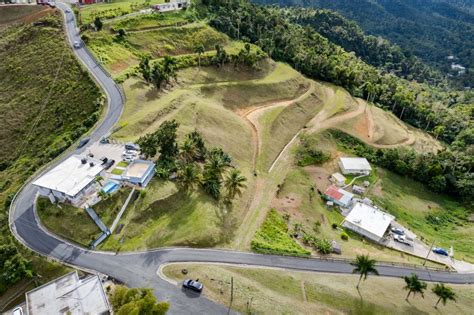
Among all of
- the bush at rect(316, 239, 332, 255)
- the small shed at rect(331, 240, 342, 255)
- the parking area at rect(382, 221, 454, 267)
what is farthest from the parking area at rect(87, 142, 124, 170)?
the parking area at rect(382, 221, 454, 267)

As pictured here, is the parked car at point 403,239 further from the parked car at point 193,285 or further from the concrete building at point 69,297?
the concrete building at point 69,297

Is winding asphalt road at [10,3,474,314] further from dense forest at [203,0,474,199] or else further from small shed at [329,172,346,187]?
dense forest at [203,0,474,199]

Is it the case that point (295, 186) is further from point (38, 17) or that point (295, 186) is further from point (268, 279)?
point (38, 17)

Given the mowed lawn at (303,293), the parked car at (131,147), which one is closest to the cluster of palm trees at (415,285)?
the mowed lawn at (303,293)

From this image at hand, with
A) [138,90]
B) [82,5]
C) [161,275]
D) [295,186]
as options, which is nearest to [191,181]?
[161,275]

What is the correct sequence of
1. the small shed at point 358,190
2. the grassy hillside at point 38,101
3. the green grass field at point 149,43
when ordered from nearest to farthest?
the grassy hillside at point 38,101 < the small shed at point 358,190 < the green grass field at point 149,43
